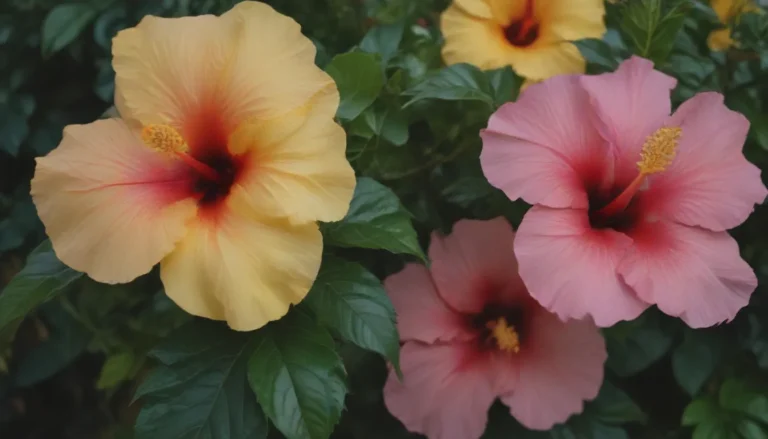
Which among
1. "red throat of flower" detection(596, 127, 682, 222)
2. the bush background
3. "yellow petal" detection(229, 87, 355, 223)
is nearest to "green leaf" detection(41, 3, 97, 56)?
the bush background

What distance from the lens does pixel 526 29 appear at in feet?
2.48

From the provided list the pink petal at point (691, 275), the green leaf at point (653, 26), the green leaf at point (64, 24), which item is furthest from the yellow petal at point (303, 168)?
the green leaf at point (64, 24)

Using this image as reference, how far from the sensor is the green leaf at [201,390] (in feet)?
1.68

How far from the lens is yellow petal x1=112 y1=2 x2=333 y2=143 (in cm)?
52

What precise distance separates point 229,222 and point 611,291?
28cm

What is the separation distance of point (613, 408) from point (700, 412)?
3.3 inches

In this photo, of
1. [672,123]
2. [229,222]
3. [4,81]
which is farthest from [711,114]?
[4,81]

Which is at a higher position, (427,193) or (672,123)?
(672,123)

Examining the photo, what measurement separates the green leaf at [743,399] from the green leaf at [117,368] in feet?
2.05

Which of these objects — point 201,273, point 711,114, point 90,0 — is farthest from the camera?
point 90,0

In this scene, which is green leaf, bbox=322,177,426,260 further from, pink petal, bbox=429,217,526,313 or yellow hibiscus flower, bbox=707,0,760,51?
yellow hibiscus flower, bbox=707,0,760,51

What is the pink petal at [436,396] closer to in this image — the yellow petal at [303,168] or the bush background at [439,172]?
the bush background at [439,172]

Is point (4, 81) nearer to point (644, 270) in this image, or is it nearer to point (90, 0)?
point (90, 0)

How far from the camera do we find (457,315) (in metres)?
0.67
